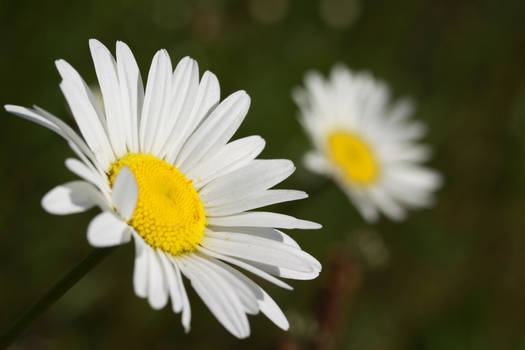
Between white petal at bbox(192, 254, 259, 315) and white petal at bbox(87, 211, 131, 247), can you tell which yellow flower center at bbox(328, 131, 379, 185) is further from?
white petal at bbox(87, 211, 131, 247)

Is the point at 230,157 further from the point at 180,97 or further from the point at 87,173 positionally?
the point at 87,173

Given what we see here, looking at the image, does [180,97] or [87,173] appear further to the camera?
[180,97]

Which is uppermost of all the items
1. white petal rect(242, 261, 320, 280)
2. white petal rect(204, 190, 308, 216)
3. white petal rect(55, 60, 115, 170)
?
white petal rect(204, 190, 308, 216)

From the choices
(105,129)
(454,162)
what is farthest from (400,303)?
(105,129)

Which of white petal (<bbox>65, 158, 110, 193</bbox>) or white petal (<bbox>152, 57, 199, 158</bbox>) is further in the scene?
white petal (<bbox>152, 57, 199, 158</bbox>)

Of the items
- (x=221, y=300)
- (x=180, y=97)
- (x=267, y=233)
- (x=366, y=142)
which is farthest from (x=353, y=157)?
(x=221, y=300)

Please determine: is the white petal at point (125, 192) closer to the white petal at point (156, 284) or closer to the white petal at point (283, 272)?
the white petal at point (156, 284)

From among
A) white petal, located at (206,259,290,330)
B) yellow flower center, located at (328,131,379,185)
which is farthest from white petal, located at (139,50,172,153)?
yellow flower center, located at (328,131,379,185)
